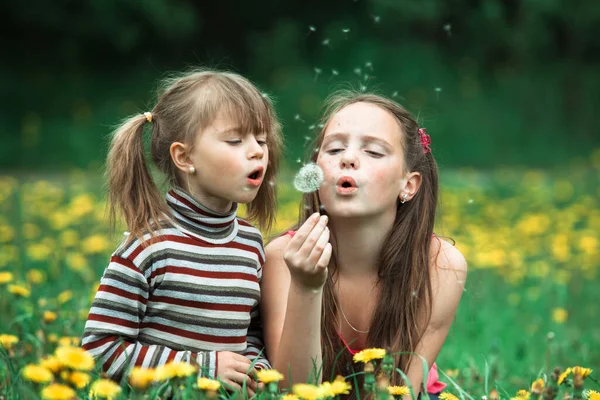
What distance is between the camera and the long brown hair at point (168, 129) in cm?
206

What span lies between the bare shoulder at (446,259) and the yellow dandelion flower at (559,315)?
1.61 meters

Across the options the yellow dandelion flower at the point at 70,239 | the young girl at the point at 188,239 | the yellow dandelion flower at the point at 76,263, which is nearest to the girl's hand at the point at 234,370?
the young girl at the point at 188,239

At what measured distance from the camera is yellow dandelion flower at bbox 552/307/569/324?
150 inches

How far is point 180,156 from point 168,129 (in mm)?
91

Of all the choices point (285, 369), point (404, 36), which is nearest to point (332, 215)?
point (285, 369)

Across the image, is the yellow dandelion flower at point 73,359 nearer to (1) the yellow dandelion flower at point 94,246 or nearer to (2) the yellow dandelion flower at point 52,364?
(2) the yellow dandelion flower at point 52,364

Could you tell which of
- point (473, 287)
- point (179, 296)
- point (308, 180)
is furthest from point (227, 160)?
point (473, 287)

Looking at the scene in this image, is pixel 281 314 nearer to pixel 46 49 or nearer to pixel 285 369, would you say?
pixel 285 369

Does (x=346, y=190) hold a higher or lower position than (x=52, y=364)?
higher

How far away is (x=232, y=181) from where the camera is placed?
203cm

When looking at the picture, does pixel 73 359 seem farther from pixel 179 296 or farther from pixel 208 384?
pixel 179 296

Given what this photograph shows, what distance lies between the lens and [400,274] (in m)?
2.36

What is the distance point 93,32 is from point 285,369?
10454 millimetres

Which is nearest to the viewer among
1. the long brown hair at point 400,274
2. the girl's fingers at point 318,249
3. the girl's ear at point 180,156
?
the girl's fingers at point 318,249
